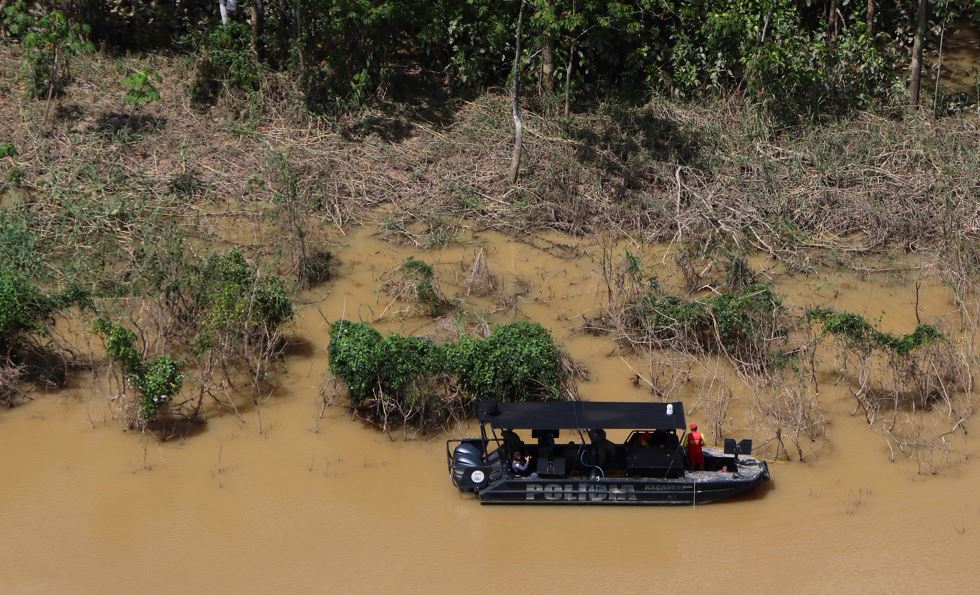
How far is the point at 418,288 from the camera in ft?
54.3

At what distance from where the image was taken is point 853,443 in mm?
14578

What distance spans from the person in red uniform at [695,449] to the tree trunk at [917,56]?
983 centimetres

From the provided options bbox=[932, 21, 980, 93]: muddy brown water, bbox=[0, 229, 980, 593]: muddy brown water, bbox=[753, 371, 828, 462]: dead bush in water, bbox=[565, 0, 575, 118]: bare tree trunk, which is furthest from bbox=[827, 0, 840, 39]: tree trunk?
bbox=[753, 371, 828, 462]: dead bush in water

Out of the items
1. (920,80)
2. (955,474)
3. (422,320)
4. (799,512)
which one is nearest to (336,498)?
(422,320)

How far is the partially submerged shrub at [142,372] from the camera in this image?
46.1 ft

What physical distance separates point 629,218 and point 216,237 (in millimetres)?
6219

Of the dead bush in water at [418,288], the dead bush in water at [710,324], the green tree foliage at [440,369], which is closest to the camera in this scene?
the green tree foliage at [440,369]

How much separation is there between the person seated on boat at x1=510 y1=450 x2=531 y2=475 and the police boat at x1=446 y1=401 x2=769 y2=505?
11 mm

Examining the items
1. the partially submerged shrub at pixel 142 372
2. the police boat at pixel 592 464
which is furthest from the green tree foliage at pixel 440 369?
the partially submerged shrub at pixel 142 372

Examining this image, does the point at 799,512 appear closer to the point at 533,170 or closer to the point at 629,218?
the point at 629,218

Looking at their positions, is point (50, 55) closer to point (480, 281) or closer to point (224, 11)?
point (224, 11)

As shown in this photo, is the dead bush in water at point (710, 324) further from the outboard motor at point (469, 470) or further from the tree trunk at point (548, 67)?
the tree trunk at point (548, 67)

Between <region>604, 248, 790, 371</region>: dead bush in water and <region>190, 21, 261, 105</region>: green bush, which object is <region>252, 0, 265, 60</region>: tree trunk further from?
<region>604, 248, 790, 371</region>: dead bush in water

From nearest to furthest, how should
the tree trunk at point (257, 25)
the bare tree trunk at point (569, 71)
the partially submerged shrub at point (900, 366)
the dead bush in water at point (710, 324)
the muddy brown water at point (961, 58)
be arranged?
the partially submerged shrub at point (900, 366)
the dead bush in water at point (710, 324)
the bare tree trunk at point (569, 71)
the tree trunk at point (257, 25)
the muddy brown water at point (961, 58)
